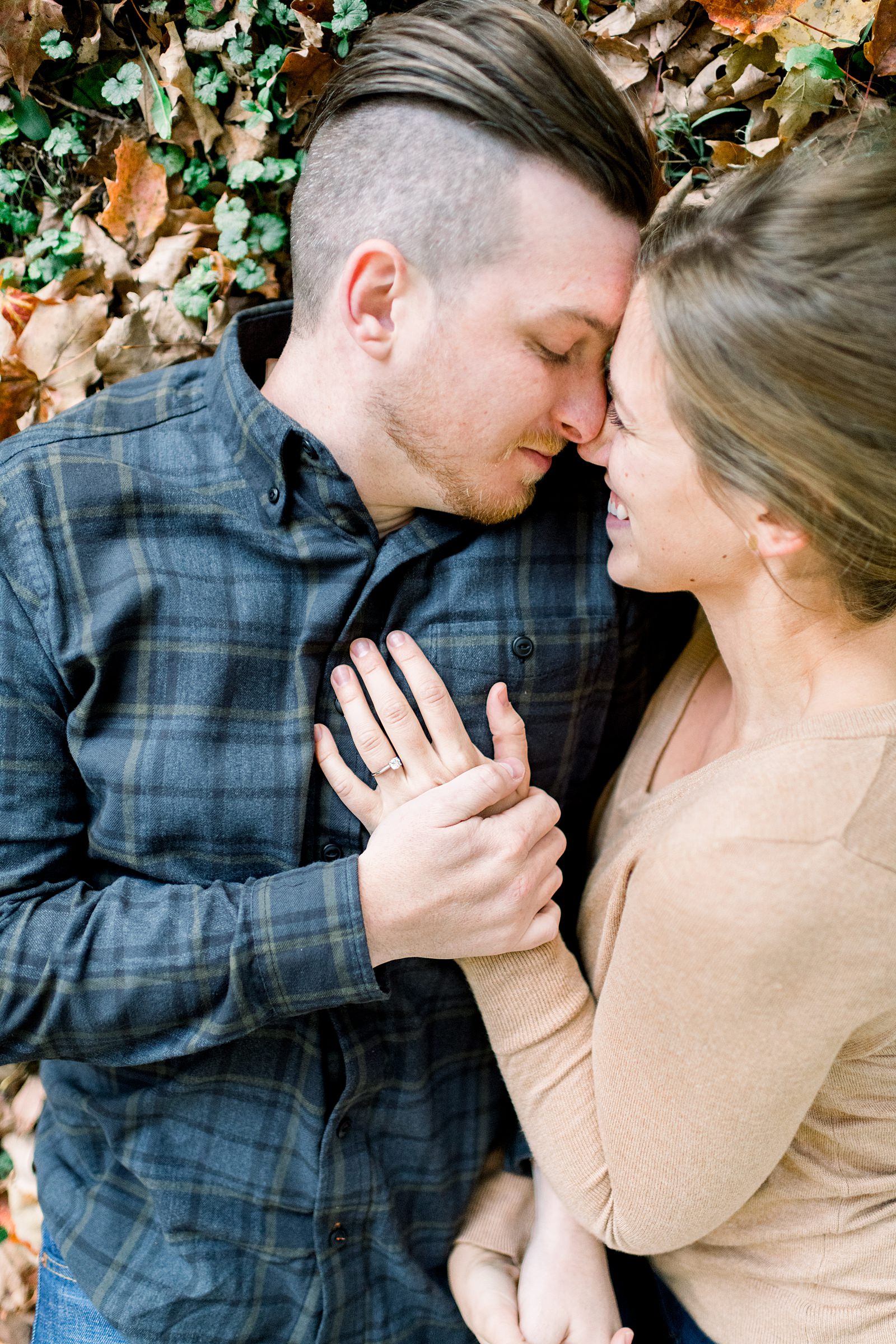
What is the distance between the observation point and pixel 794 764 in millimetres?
1485

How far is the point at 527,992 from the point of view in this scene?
1769mm

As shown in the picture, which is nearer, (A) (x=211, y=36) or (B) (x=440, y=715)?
(B) (x=440, y=715)

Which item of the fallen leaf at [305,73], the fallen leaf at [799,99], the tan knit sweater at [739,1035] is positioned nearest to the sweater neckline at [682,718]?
Answer: the tan knit sweater at [739,1035]

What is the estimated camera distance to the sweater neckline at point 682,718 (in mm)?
1514

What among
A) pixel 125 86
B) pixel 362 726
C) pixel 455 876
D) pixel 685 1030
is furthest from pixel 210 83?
pixel 685 1030

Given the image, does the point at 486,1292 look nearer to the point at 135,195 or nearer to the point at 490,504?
the point at 490,504

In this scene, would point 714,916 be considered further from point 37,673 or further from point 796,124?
point 796,124

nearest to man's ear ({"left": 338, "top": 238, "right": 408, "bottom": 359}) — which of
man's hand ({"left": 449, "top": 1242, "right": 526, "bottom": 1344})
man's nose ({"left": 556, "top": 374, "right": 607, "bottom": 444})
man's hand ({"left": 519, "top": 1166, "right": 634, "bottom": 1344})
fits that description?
man's nose ({"left": 556, "top": 374, "right": 607, "bottom": 444})

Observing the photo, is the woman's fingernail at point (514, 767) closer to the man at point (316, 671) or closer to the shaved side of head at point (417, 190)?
the man at point (316, 671)

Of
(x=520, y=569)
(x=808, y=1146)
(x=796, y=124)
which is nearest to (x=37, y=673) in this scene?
(x=520, y=569)

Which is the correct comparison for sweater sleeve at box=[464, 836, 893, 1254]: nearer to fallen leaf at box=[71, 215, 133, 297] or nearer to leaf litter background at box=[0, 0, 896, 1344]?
leaf litter background at box=[0, 0, 896, 1344]

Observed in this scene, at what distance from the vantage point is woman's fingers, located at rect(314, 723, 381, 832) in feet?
5.81

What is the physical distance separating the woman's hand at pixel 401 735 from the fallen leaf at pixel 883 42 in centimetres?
133

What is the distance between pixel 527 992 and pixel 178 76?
6.66 ft
